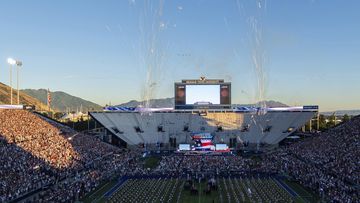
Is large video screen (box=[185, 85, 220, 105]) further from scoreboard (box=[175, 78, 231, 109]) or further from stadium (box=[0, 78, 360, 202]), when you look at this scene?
stadium (box=[0, 78, 360, 202])

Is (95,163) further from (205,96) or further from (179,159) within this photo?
(205,96)

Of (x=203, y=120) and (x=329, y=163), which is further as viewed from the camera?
(x=203, y=120)

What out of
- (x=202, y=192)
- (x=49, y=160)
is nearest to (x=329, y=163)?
(x=202, y=192)

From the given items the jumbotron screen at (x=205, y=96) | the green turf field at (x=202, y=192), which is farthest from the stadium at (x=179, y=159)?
the jumbotron screen at (x=205, y=96)

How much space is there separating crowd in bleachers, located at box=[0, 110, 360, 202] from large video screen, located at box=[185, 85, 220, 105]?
13.3 m

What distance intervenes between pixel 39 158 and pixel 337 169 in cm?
2877

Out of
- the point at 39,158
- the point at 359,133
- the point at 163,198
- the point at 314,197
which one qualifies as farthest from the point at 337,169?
the point at 39,158

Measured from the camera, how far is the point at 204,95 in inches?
2446

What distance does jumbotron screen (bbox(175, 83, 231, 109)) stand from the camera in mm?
62250

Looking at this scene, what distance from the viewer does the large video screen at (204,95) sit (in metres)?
62.2

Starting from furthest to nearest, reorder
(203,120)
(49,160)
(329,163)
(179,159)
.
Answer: (203,120)
(179,159)
(329,163)
(49,160)

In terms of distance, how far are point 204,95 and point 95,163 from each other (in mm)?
23151

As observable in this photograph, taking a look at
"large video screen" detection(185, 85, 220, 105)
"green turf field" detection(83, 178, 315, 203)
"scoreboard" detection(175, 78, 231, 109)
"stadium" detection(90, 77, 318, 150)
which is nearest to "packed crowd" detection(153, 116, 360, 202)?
"green turf field" detection(83, 178, 315, 203)

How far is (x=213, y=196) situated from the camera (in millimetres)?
31250
